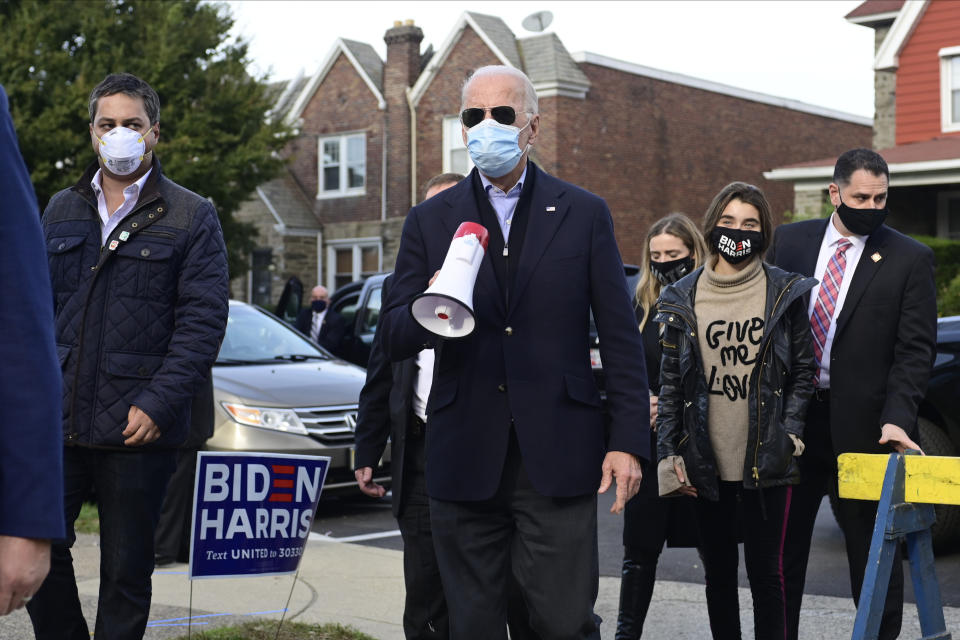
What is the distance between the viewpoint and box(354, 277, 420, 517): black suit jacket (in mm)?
4547

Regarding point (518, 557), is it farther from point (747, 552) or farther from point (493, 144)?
point (747, 552)

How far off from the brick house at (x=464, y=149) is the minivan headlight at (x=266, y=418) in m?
A: 20.0

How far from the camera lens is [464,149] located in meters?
31.3

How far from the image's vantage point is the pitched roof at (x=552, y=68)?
29297 mm

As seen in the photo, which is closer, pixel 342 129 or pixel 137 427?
pixel 137 427

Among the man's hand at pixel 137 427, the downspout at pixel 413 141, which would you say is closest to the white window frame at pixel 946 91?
the downspout at pixel 413 141

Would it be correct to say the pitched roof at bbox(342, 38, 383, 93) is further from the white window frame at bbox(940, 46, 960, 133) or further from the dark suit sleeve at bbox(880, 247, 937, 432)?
the dark suit sleeve at bbox(880, 247, 937, 432)

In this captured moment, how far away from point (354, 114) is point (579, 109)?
698 centimetres

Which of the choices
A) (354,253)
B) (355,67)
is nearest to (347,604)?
(354,253)

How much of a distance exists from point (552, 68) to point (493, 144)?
26.2 metres

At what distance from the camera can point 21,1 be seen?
2381cm

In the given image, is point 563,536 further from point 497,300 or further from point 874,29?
point 874,29

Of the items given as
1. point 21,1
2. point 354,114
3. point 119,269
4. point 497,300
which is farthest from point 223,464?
point 354,114

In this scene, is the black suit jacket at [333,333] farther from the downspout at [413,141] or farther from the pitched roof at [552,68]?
the downspout at [413,141]
